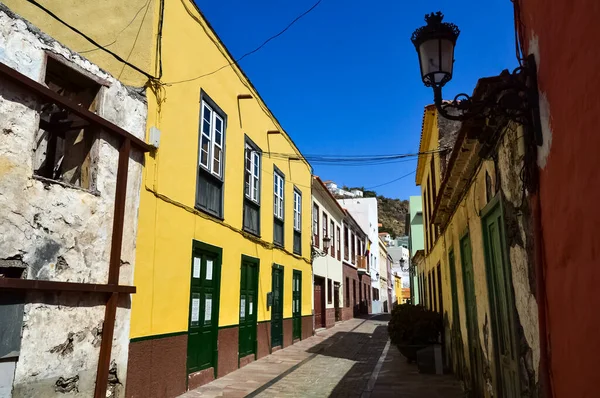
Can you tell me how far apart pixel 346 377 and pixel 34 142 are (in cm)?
771

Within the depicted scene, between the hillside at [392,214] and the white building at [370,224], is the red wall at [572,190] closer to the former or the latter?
the white building at [370,224]

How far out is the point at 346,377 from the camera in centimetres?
1016

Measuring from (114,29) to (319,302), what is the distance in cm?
1497

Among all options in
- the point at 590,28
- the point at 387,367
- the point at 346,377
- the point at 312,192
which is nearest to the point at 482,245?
the point at 590,28

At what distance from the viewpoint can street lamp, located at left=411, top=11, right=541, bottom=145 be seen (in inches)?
133

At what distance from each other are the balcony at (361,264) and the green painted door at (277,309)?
53.0 feet

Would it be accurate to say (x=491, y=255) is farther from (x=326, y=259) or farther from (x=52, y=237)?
(x=326, y=259)

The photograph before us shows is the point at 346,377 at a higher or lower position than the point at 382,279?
lower

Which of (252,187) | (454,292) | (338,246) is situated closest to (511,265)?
(454,292)

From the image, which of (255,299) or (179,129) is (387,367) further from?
(179,129)

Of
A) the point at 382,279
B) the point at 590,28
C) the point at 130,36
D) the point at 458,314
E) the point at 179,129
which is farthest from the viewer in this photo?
the point at 382,279

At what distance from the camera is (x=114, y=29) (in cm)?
764

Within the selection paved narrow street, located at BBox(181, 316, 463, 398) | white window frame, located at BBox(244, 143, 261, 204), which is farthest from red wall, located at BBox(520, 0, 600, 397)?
white window frame, located at BBox(244, 143, 261, 204)

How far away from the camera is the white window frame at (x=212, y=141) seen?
30.5 feet
